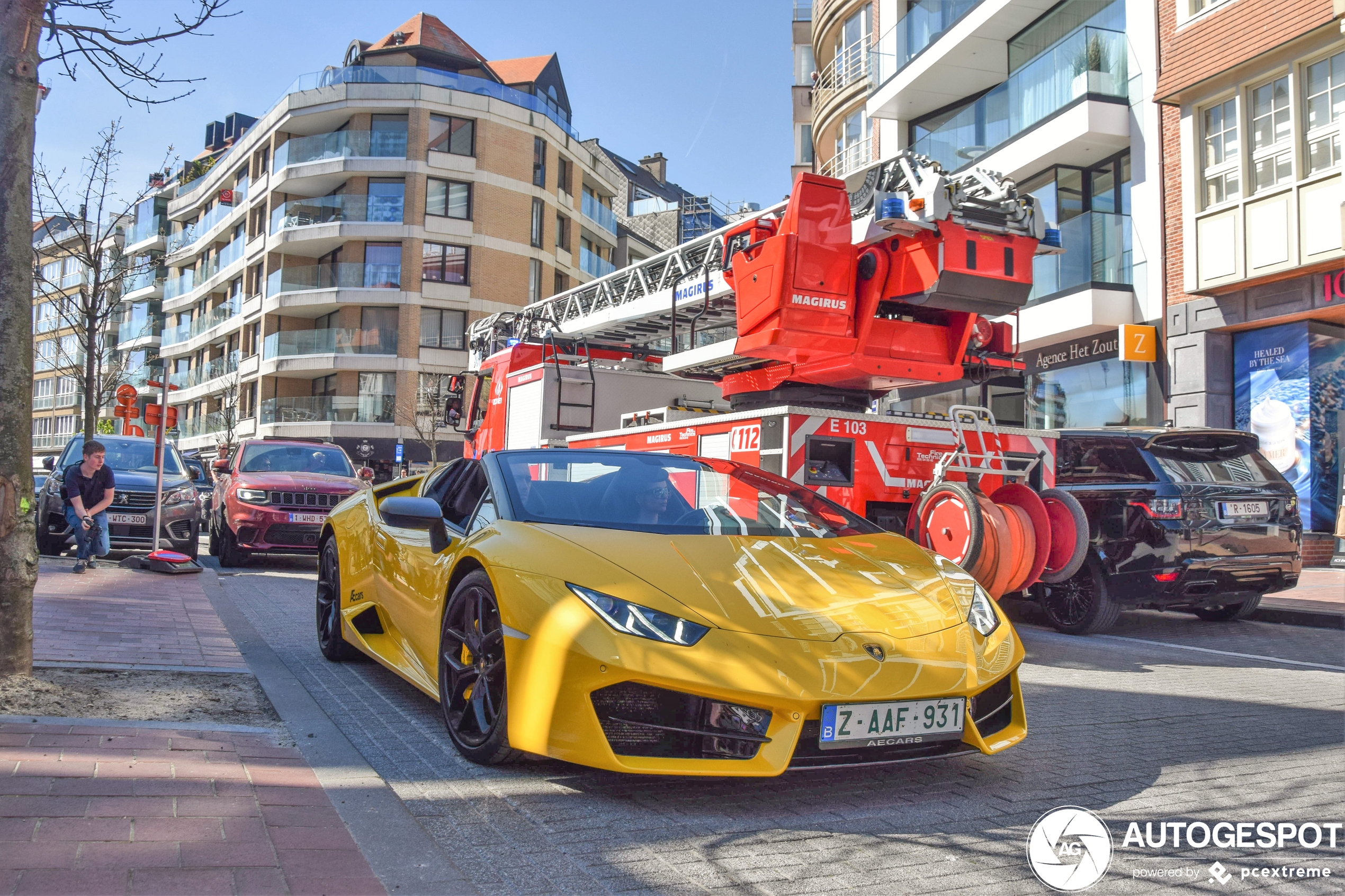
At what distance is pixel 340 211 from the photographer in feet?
139

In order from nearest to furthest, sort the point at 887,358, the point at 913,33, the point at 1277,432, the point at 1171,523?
the point at 1171,523 < the point at 887,358 < the point at 1277,432 < the point at 913,33

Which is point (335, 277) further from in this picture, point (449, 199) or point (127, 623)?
point (127, 623)

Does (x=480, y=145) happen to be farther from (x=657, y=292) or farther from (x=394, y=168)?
(x=657, y=292)

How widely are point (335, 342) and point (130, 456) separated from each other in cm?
2978

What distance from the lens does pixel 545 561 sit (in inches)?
145

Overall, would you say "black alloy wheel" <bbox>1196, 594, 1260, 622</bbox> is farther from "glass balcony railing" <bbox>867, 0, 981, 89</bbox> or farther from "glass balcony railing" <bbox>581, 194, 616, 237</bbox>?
"glass balcony railing" <bbox>581, 194, 616, 237</bbox>

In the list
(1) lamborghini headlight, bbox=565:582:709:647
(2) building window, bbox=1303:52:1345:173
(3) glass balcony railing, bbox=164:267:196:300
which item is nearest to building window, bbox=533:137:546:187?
(3) glass balcony railing, bbox=164:267:196:300

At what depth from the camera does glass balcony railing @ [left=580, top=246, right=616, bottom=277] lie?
159 ft

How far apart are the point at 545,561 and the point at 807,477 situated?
3615 mm

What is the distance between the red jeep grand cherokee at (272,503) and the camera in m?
12.0

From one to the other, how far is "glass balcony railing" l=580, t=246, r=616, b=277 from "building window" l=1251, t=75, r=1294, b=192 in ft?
115

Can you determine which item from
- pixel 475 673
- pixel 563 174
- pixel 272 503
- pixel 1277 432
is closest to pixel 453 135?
pixel 563 174

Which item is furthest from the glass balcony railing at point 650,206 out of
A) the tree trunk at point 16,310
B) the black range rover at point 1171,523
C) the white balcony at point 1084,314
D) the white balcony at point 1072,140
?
the tree trunk at point 16,310

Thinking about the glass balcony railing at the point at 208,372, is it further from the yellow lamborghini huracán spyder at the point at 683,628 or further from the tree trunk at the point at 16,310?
the yellow lamborghini huracán spyder at the point at 683,628
